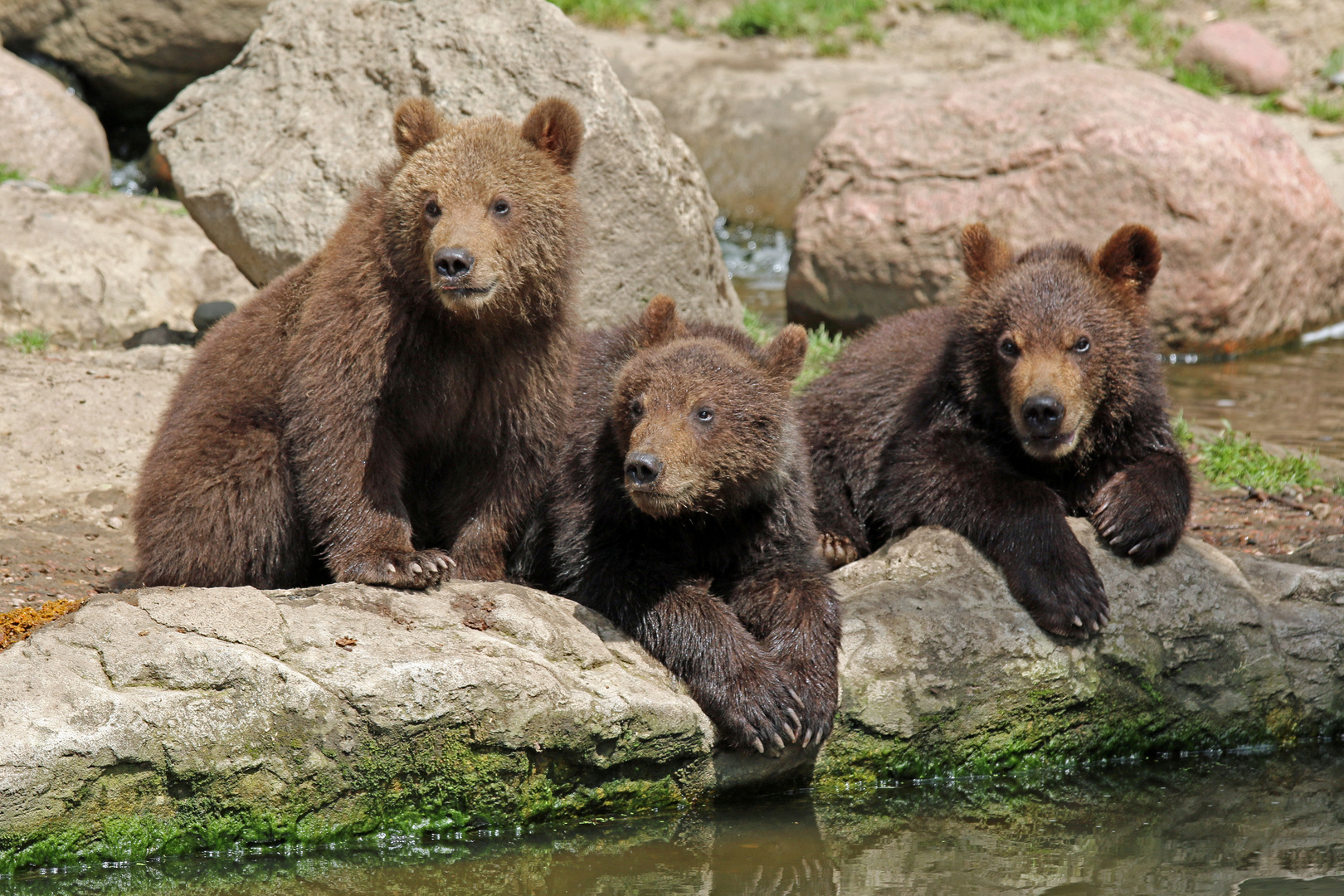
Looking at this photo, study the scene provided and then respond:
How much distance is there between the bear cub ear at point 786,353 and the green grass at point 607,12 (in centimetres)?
1409

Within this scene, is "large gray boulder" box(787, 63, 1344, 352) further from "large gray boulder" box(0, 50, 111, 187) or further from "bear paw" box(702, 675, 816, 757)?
"large gray boulder" box(0, 50, 111, 187)

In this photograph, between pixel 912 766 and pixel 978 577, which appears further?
pixel 978 577

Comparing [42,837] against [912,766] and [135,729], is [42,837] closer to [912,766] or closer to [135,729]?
[135,729]

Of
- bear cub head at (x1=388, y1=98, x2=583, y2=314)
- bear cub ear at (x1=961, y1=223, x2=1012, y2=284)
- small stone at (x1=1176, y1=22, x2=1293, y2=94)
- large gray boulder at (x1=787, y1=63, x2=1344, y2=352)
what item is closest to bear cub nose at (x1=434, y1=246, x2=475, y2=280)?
bear cub head at (x1=388, y1=98, x2=583, y2=314)

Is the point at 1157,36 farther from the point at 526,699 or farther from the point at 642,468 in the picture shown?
the point at 526,699

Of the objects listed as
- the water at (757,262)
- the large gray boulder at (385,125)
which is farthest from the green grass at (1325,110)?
the large gray boulder at (385,125)

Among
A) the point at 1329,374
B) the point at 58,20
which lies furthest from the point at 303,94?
the point at 1329,374

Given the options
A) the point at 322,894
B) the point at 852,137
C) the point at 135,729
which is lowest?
the point at 322,894

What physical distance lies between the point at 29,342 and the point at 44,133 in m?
4.80

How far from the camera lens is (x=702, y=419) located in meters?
5.69

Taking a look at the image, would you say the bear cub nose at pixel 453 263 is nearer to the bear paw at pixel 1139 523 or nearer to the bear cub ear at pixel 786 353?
the bear cub ear at pixel 786 353

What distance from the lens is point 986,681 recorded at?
578 cm

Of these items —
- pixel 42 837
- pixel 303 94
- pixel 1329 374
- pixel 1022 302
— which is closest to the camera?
pixel 42 837

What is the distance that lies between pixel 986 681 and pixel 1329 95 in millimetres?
13754
